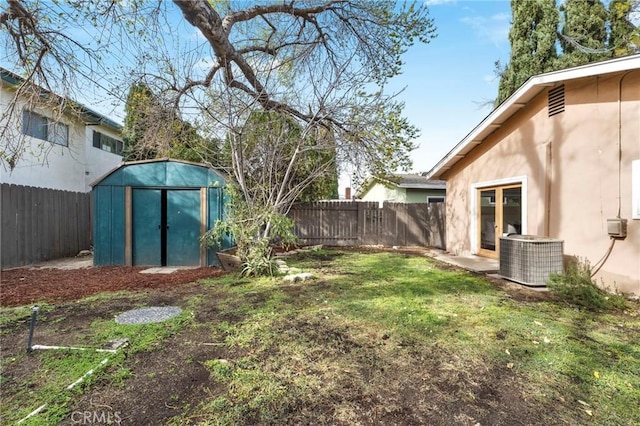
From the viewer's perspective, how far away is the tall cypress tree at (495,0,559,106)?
1270cm

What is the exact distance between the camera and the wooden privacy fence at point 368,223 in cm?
1210

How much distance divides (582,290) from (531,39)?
43.1ft

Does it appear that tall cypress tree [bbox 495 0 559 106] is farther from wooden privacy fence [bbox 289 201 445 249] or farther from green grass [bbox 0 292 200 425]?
green grass [bbox 0 292 200 425]

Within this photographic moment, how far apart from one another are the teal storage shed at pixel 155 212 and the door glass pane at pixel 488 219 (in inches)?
273

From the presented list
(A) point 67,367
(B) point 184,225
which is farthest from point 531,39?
(A) point 67,367

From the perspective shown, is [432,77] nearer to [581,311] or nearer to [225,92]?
[225,92]

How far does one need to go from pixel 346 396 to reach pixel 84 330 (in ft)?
9.95

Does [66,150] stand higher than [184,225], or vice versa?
[66,150]

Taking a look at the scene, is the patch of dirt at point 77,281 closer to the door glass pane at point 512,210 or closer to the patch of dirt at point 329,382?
the patch of dirt at point 329,382

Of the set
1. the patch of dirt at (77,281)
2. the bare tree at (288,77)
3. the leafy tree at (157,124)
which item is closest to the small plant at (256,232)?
the bare tree at (288,77)

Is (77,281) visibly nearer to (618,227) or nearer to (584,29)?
(618,227)

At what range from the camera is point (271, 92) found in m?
7.48

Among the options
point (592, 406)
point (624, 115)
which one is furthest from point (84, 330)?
point (624, 115)

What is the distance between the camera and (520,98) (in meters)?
6.70
